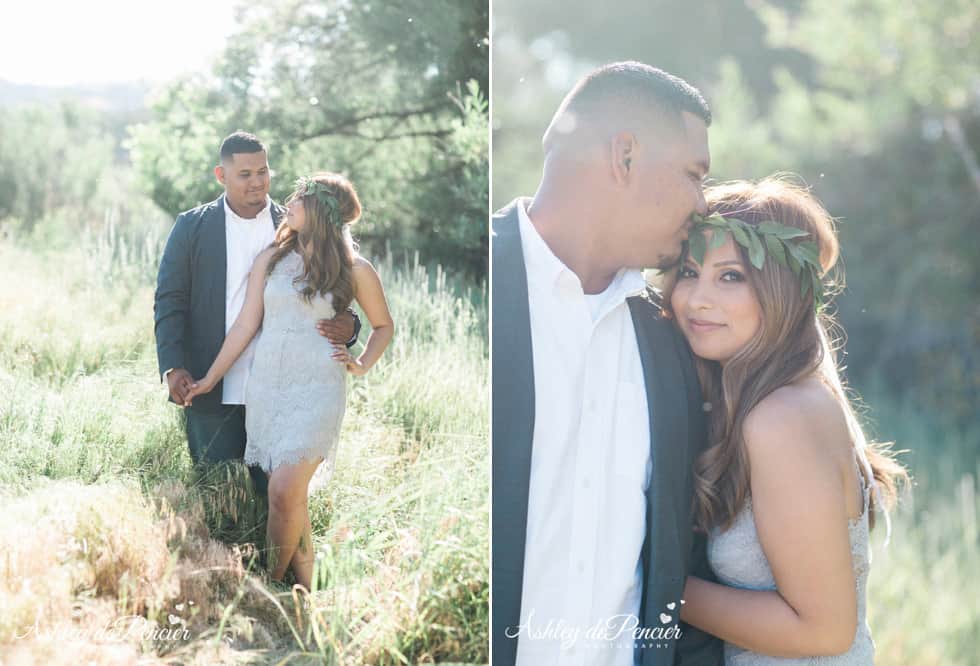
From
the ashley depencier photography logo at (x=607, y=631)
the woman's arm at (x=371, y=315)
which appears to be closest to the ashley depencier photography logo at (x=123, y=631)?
the woman's arm at (x=371, y=315)

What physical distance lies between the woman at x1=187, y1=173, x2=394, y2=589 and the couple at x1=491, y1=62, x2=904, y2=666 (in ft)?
1.52

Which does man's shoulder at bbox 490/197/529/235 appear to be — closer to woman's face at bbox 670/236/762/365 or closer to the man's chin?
the man's chin

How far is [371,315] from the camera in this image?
2664 mm

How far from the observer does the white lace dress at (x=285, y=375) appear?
2.52 metres

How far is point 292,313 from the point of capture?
2531mm

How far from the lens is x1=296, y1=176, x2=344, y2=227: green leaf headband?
2.60 meters

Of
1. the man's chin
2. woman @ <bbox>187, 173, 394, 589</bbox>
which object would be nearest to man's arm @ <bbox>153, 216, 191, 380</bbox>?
woman @ <bbox>187, 173, 394, 589</bbox>

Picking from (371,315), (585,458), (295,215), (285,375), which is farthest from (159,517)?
(585,458)

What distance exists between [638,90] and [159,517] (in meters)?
1.74

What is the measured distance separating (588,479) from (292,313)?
934 mm

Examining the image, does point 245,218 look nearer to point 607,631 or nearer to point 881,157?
point 607,631

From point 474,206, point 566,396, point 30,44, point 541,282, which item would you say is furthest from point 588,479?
point 30,44

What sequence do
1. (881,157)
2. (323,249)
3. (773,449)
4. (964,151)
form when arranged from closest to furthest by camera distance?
(773,449), (323,249), (881,157), (964,151)

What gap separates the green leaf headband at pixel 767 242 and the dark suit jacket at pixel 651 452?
228mm
